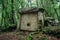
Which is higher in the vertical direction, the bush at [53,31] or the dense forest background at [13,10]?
the dense forest background at [13,10]

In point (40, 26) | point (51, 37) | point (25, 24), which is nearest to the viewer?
point (51, 37)

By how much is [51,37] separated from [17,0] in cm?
1073

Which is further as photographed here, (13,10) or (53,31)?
(13,10)

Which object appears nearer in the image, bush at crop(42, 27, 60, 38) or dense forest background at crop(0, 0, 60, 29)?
bush at crop(42, 27, 60, 38)

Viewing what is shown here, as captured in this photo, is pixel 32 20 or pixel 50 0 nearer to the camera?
pixel 32 20

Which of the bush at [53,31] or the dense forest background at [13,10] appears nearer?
the bush at [53,31]

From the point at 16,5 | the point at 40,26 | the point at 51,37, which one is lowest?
the point at 51,37

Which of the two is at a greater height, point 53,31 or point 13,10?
point 13,10

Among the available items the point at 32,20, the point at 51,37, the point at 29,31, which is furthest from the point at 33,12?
the point at 51,37

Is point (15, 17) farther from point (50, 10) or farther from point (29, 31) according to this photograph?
point (29, 31)

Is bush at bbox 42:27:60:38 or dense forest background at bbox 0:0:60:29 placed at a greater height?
dense forest background at bbox 0:0:60:29

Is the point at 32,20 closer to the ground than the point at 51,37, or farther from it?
farther from it

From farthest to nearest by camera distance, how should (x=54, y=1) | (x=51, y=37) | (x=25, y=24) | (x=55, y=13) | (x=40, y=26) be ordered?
1. (x=55, y=13)
2. (x=54, y=1)
3. (x=25, y=24)
4. (x=40, y=26)
5. (x=51, y=37)

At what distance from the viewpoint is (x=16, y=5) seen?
68.5ft
